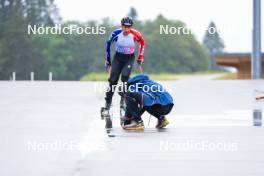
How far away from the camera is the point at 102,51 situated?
136 meters

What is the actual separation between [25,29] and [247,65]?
2381 inches

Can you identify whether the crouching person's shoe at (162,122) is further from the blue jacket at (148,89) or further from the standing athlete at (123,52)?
the standing athlete at (123,52)

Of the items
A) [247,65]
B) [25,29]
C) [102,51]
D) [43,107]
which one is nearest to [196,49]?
[102,51]

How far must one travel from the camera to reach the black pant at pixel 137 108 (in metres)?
14.1

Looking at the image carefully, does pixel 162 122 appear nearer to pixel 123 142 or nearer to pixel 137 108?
pixel 137 108

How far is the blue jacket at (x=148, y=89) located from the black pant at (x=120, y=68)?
85 cm

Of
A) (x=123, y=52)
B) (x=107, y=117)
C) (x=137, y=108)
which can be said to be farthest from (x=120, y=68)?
(x=137, y=108)

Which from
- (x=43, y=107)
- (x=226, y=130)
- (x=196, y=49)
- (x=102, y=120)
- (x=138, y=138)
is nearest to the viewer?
(x=138, y=138)

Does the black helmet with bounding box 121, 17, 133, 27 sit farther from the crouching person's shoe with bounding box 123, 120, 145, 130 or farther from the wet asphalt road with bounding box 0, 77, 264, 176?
the wet asphalt road with bounding box 0, 77, 264, 176

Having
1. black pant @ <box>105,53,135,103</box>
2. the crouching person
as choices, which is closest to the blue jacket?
the crouching person

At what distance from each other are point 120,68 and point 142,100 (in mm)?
1283

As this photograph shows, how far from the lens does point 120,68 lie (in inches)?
601

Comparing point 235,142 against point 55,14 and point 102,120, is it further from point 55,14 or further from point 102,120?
point 55,14

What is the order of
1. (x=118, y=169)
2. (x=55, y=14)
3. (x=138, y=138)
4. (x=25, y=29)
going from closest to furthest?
(x=118, y=169) < (x=138, y=138) < (x=25, y=29) < (x=55, y=14)
